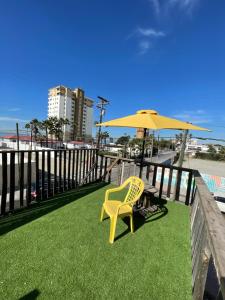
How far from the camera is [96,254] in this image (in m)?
2.18

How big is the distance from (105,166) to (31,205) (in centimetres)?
261

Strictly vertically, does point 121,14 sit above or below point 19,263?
above

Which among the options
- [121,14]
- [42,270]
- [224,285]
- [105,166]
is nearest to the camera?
[224,285]

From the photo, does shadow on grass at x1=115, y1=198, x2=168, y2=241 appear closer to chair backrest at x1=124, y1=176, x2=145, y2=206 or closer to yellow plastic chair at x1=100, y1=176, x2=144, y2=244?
yellow plastic chair at x1=100, y1=176, x2=144, y2=244

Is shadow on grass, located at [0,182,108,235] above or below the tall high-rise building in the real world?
below

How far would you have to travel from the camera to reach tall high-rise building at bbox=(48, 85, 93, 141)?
258 feet

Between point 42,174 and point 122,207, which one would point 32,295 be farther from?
point 42,174

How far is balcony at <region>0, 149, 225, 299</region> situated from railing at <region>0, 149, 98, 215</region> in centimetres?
3

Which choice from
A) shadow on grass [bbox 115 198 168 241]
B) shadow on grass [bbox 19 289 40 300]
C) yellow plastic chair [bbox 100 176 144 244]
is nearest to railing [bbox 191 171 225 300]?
yellow plastic chair [bbox 100 176 144 244]

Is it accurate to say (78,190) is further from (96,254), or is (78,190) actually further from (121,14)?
(121,14)

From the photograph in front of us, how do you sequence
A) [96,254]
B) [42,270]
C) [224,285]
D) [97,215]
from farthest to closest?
[97,215] < [96,254] < [42,270] < [224,285]

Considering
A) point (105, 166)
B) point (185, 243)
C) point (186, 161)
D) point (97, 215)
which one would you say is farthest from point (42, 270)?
point (186, 161)

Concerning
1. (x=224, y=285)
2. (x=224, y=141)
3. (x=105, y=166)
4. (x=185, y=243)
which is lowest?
(x=185, y=243)

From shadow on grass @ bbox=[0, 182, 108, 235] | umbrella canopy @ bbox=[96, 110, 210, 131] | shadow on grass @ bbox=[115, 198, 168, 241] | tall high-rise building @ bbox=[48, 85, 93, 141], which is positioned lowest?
shadow on grass @ bbox=[115, 198, 168, 241]
